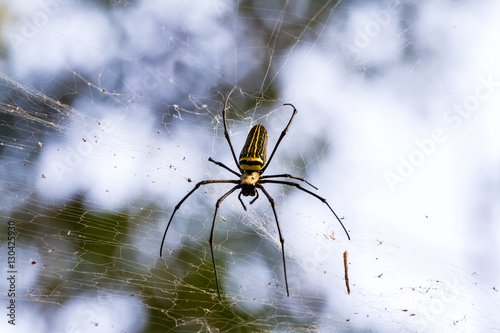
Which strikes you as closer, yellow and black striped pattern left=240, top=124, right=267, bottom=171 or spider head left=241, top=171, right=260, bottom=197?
yellow and black striped pattern left=240, top=124, right=267, bottom=171

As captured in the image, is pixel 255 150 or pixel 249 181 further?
pixel 249 181

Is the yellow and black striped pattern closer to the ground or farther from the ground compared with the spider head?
farther from the ground

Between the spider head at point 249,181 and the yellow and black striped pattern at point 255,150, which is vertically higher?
the yellow and black striped pattern at point 255,150

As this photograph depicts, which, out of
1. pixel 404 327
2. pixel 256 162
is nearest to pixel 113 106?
pixel 256 162

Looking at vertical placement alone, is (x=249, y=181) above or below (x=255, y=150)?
below
